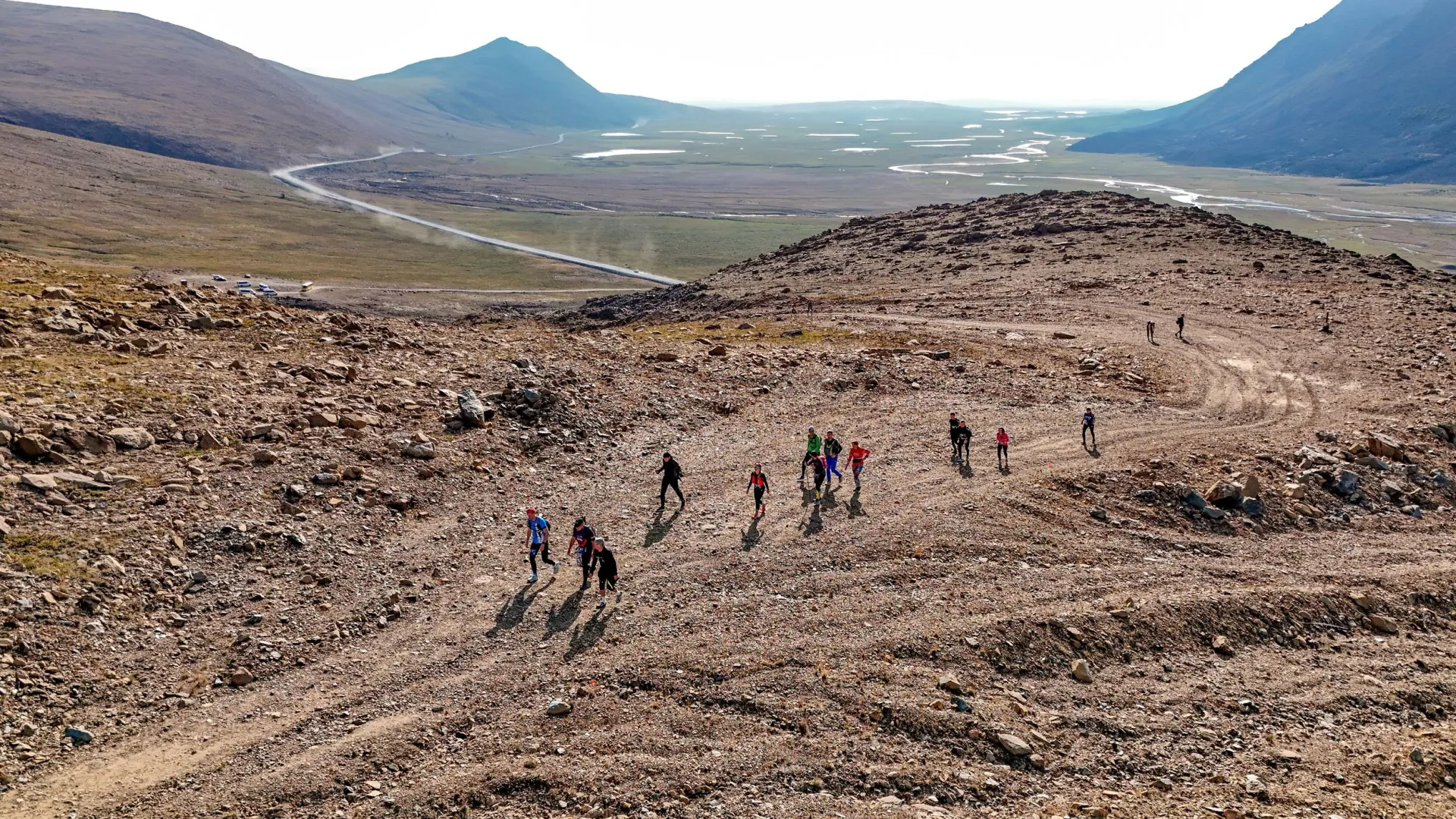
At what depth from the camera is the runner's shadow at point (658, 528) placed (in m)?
24.6

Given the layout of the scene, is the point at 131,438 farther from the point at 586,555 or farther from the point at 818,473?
the point at 818,473

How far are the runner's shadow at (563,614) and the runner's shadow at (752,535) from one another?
4964mm

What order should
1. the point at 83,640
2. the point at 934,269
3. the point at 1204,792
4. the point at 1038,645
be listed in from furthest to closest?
the point at 934,269 < the point at 1038,645 < the point at 83,640 < the point at 1204,792

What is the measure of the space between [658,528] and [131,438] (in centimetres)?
1609

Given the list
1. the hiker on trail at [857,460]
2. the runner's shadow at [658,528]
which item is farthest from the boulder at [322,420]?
the hiker on trail at [857,460]

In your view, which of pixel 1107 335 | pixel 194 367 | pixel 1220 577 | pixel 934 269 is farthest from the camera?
pixel 934 269

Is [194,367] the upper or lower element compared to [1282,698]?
upper

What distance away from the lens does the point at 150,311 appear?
1449 inches

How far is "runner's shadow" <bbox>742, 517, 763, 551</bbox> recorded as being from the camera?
78.8ft

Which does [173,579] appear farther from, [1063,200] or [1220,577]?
[1063,200]

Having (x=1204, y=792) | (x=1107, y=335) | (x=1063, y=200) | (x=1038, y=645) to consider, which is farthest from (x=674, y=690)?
(x=1063, y=200)

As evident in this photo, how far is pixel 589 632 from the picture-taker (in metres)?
19.8

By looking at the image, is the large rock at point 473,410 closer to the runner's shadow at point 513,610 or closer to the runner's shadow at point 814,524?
the runner's shadow at point 513,610

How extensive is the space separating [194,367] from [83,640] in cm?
1658
